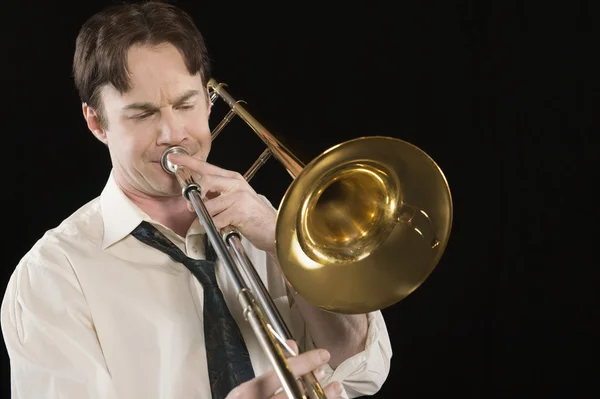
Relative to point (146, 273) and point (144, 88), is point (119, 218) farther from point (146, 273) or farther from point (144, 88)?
point (144, 88)

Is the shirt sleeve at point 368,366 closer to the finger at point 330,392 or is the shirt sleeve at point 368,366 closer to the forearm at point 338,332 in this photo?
the forearm at point 338,332

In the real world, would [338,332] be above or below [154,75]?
below

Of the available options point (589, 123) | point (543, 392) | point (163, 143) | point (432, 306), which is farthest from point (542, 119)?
point (163, 143)

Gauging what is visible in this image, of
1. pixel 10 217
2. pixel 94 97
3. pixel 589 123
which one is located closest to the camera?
pixel 94 97

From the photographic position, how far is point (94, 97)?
1825 mm

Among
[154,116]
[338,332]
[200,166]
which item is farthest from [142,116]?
[338,332]

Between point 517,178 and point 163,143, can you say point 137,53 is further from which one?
point 517,178

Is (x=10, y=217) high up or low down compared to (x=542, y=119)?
up

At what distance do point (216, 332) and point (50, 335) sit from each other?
14.3 inches

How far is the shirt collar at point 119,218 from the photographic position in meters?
1.77

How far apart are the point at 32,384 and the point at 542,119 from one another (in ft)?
7.08

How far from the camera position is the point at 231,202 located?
1.60 metres

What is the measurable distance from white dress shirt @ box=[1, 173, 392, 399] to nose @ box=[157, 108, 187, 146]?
0.62ft

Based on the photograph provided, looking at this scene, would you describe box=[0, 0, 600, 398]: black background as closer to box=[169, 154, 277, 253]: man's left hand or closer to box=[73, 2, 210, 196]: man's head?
box=[73, 2, 210, 196]: man's head
